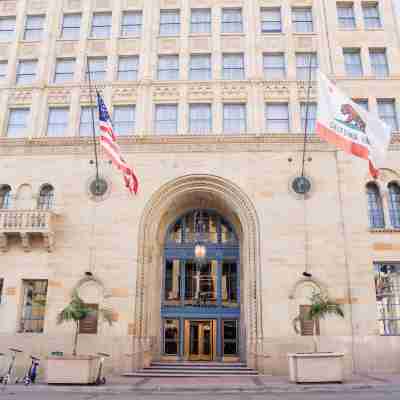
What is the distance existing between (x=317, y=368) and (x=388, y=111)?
15.0m

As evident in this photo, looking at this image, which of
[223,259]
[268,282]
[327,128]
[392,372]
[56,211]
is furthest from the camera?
[223,259]

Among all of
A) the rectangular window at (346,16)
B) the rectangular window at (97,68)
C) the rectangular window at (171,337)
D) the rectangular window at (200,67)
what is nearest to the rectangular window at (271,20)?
the rectangular window at (346,16)

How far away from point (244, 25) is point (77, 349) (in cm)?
2074

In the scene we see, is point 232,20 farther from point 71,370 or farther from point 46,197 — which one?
point 71,370

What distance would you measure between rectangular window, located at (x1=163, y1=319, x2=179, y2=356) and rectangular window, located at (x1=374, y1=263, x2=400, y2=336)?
419 inches

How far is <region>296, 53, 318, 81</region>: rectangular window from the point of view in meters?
22.7

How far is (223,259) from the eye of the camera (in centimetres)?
2258

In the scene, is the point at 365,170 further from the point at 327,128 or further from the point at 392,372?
the point at 392,372

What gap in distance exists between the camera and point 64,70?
23.7 m

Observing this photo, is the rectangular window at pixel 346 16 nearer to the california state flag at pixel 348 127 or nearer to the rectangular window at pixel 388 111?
the rectangular window at pixel 388 111

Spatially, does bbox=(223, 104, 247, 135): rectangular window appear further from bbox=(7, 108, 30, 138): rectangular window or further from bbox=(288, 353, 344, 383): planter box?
bbox=(288, 353, 344, 383): planter box

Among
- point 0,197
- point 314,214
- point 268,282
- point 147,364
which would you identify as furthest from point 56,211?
point 314,214

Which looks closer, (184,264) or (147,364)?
(147,364)

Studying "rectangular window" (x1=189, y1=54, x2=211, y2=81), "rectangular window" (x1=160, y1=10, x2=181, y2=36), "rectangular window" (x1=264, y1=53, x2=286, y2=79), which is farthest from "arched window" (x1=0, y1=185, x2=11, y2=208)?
"rectangular window" (x1=264, y1=53, x2=286, y2=79)
